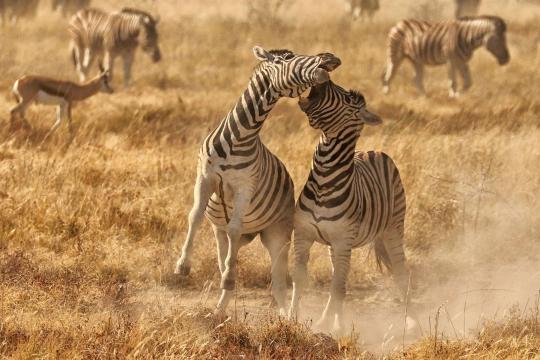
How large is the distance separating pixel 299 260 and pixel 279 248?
0.20 metres

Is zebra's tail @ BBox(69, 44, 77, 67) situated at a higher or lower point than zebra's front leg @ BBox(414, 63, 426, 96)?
lower

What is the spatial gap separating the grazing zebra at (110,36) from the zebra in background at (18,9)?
564cm

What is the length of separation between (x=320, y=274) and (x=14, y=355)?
112 inches

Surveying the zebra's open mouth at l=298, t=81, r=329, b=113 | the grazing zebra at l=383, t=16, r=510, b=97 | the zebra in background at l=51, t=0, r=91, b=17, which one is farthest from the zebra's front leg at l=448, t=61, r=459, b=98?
the zebra in background at l=51, t=0, r=91, b=17

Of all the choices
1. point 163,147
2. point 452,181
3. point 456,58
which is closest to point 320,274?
point 452,181

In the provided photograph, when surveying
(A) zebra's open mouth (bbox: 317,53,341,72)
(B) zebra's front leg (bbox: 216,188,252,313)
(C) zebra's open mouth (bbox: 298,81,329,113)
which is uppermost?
(A) zebra's open mouth (bbox: 317,53,341,72)

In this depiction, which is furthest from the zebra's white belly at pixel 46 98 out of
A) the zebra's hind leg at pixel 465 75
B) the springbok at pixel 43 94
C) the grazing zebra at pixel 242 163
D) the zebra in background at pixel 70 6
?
the zebra in background at pixel 70 6

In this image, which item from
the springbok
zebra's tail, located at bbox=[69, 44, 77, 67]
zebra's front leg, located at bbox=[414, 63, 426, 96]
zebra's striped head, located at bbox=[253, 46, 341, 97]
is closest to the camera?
zebra's striped head, located at bbox=[253, 46, 341, 97]

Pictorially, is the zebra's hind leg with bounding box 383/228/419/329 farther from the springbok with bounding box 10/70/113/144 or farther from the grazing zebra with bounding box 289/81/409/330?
the springbok with bounding box 10/70/113/144

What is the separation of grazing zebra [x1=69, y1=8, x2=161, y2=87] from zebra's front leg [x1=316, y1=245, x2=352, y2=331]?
12.5m

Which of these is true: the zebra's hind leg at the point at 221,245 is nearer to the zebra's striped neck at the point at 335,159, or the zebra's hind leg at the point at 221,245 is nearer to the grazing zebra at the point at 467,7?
the zebra's striped neck at the point at 335,159

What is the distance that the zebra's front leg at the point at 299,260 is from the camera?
574cm

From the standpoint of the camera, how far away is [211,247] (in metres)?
7.46

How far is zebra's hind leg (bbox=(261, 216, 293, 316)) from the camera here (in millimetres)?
5926
